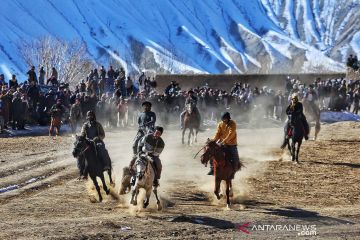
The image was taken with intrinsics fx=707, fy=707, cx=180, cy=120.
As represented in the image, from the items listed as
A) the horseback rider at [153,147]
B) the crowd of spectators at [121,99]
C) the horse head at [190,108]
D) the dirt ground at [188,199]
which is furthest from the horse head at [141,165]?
the crowd of spectators at [121,99]

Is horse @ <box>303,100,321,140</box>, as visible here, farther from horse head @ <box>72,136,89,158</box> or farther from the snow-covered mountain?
the snow-covered mountain

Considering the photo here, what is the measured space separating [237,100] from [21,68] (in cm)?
7932

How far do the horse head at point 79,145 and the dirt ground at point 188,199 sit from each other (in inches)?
49.0

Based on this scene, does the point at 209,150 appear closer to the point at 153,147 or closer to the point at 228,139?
the point at 228,139

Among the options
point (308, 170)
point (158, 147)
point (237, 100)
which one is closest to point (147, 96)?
point (237, 100)

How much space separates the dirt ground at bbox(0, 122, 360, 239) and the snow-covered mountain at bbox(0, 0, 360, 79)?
3701 inches

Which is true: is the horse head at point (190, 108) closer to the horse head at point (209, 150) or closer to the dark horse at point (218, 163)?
the dark horse at point (218, 163)

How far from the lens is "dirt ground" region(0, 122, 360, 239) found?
48.2 feet

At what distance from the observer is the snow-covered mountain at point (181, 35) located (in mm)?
141875

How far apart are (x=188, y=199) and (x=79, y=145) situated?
10.6ft

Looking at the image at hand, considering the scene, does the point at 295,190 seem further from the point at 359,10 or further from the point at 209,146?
the point at 359,10

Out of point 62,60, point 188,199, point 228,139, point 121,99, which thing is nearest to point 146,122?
point 188,199

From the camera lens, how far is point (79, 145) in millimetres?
18438

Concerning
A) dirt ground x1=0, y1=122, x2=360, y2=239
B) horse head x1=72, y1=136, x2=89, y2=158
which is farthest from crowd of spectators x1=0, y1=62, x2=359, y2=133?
horse head x1=72, y1=136, x2=89, y2=158
